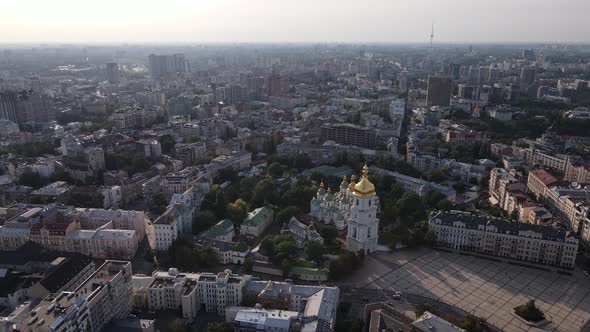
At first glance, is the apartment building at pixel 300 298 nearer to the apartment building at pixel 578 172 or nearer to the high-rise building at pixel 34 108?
the apartment building at pixel 578 172

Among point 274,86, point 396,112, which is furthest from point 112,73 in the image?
→ point 396,112

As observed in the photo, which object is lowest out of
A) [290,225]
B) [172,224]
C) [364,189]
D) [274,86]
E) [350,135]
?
[290,225]

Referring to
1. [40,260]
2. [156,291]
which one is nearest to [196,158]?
[40,260]

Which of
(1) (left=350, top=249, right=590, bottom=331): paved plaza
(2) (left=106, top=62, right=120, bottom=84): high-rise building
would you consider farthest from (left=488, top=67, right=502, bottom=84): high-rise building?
(2) (left=106, top=62, right=120, bottom=84): high-rise building

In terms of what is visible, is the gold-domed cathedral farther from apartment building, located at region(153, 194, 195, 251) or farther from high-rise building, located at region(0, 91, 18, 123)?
high-rise building, located at region(0, 91, 18, 123)

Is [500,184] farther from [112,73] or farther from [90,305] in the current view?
[112,73]
